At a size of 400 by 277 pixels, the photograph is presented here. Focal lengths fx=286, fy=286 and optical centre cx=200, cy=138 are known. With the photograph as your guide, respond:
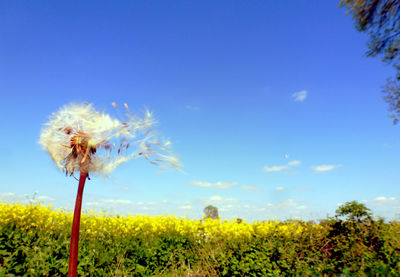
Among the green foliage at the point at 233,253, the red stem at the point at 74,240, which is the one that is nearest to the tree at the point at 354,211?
the green foliage at the point at 233,253

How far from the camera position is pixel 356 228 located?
18.2 ft

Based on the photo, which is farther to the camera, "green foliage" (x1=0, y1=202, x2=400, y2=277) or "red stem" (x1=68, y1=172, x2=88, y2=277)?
"green foliage" (x1=0, y1=202, x2=400, y2=277)

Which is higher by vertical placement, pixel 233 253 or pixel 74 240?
pixel 74 240

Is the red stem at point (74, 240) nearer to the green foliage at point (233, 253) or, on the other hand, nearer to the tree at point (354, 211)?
the green foliage at point (233, 253)

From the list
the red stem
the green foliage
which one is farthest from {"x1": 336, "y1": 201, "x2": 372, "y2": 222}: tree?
the red stem

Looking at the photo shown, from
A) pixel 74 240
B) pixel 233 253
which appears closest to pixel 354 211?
pixel 233 253

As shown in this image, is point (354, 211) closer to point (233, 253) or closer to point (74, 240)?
point (233, 253)

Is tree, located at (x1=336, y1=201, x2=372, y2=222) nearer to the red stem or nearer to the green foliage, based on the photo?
the green foliage

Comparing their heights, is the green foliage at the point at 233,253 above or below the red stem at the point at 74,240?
below

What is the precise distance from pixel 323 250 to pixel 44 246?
205 inches

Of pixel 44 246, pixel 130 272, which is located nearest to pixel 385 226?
pixel 130 272

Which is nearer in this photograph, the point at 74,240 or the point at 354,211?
the point at 74,240

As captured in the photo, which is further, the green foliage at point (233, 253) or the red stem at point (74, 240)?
the green foliage at point (233, 253)

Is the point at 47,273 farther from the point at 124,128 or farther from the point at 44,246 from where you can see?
the point at 124,128
